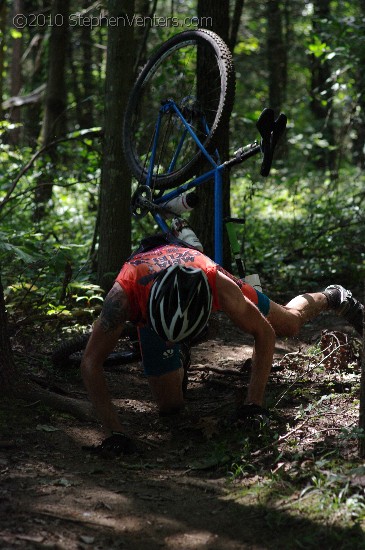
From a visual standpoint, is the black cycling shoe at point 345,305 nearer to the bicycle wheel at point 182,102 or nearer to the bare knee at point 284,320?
the bare knee at point 284,320

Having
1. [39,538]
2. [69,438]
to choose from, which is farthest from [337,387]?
[39,538]

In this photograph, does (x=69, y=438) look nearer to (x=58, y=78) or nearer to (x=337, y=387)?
(x=337, y=387)

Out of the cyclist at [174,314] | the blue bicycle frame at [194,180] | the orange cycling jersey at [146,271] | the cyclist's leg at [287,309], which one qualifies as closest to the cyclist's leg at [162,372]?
the cyclist at [174,314]

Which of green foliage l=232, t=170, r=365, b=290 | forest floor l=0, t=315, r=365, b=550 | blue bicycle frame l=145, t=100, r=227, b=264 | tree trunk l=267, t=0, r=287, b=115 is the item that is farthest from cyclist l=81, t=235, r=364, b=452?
tree trunk l=267, t=0, r=287, b=115

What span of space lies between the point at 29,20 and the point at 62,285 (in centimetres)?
1116

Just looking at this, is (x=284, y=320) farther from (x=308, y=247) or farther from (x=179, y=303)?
(x=308, y=247)

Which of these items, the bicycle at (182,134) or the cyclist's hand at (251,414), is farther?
the bicycle at (182,134)

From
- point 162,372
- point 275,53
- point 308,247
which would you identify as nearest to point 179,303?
point 162,372

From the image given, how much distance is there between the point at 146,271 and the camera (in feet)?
13.7

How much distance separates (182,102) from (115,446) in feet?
10.5

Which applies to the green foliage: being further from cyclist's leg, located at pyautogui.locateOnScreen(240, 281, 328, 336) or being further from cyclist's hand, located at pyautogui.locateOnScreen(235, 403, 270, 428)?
cyclist's hand, located at pyautogui.locateOnScreen(235, 403, 270, 428)

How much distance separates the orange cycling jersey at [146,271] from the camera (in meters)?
4.12

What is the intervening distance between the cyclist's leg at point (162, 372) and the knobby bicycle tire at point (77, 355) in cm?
75

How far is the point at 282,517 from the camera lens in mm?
3104
